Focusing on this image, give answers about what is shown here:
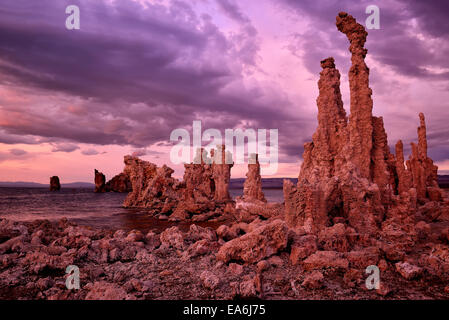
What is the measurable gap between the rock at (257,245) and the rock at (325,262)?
46.9 inches

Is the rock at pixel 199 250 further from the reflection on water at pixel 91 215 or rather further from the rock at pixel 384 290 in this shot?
the reflection on water at pixel 91 215

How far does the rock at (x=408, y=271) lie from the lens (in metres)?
7.21

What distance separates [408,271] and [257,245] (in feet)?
14.3

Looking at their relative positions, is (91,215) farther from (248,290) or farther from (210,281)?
(248,290)

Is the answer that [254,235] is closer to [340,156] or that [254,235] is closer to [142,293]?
[142,293]

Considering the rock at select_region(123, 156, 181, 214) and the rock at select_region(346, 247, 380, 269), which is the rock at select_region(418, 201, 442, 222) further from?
the rock at select_region(123, 156, 181, 214)

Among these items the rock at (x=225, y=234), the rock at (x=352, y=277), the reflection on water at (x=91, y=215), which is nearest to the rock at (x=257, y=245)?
the rock at (x=352, y=277)

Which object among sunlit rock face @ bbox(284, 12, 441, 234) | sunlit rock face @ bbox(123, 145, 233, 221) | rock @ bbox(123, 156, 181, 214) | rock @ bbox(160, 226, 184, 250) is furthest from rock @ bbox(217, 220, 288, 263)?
rock @ bbox(123, 156, 181, 214)

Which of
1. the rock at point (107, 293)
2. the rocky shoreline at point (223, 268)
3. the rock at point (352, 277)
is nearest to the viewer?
the rock at point (107, 293)

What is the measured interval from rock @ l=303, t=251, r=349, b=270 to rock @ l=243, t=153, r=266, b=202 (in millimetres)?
18435

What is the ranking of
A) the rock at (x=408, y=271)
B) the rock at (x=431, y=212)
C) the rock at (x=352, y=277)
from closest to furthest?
the rock at (x=352, y=277), the rock at (x=408, y=271), the rock at (x=431, y=212)

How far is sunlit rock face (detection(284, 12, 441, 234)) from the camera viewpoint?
1291 cm

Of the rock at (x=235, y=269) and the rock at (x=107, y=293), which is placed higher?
the rock at (x=107, y=293)
